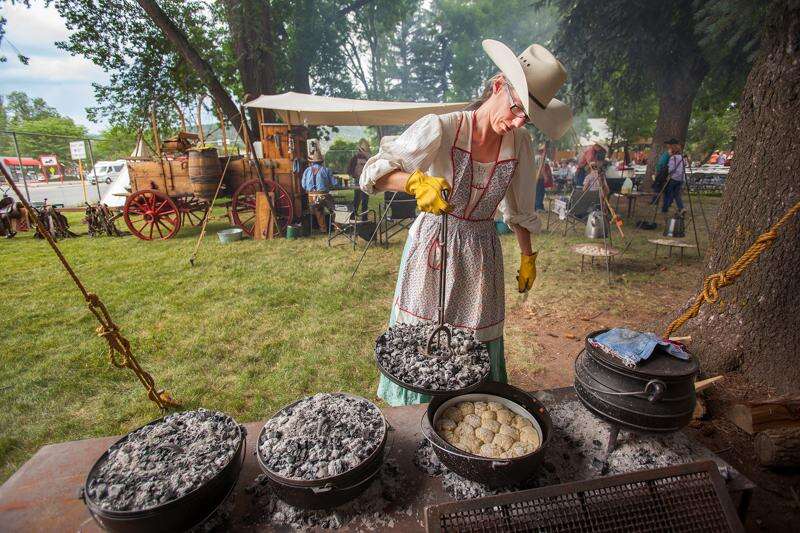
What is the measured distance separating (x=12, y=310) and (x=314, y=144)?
6669 mm

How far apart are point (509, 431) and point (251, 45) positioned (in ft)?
44.9

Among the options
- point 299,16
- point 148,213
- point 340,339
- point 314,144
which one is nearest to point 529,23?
point 299,16

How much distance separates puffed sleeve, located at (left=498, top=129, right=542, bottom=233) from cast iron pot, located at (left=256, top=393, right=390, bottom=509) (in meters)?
1.57

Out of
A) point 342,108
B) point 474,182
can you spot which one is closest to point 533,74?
point 474,182

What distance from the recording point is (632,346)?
1.74 meters

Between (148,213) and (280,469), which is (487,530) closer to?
(280,469)

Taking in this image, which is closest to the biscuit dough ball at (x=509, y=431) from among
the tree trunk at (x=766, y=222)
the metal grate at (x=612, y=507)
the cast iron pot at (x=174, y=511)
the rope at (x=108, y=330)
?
the metal grate at (x=612, y=507)

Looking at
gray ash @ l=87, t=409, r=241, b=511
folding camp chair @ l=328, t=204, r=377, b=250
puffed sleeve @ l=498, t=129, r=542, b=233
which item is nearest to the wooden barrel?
folding camp chair @ l=328, t=204, r=377, b=250

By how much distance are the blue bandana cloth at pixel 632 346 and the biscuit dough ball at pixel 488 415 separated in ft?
2.00

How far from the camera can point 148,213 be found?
27.7 ft

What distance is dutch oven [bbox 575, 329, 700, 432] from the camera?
1602 mm

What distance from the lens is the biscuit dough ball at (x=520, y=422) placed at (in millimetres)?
1736

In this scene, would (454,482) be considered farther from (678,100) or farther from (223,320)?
(678,100)

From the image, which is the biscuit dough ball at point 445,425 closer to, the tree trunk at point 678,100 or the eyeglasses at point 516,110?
the eyeglasses at point 516,110
